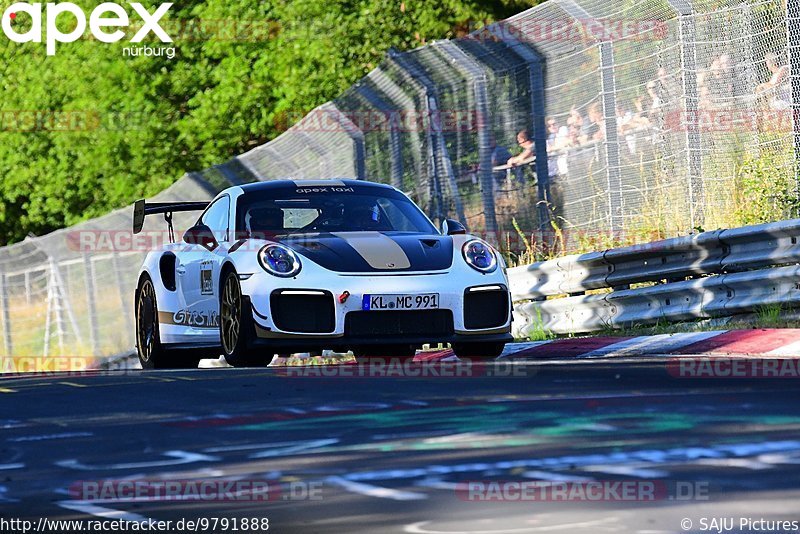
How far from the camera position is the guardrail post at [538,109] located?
15.1 meters

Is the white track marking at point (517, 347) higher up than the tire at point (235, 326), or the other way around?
the tire at point (235, 326)

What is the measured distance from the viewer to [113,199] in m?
37.0

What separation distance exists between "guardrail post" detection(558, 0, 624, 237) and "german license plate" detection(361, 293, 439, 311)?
4.30 m

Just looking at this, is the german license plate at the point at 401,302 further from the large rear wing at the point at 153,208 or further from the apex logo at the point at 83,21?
the apex logo at the point at 83,21

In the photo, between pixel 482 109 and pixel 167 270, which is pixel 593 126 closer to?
pixel 482 109

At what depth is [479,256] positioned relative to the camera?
10680 mm

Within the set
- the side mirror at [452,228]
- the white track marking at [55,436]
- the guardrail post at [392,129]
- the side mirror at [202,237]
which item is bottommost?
the white track marking at [55,436]

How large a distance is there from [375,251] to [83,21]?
93.5ft

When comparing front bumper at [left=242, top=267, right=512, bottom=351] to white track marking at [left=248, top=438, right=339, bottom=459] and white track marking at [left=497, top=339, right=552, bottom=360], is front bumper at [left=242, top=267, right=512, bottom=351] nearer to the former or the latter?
white track marking at [left=497, top=339, right=552, bottom=360]

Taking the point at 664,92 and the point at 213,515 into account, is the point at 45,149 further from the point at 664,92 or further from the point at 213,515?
the point at 213,515

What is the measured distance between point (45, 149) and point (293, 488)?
36544 millimetres

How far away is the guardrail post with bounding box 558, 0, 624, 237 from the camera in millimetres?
14266

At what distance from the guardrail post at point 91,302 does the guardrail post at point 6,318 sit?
3.41m

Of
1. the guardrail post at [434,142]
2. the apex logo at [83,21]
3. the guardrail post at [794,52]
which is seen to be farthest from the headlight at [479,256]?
the apex logo at [83,21]
